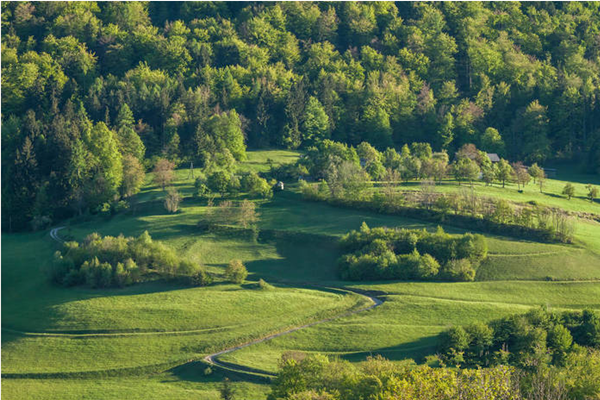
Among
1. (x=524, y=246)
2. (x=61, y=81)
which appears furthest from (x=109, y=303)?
(x=61, y=81)

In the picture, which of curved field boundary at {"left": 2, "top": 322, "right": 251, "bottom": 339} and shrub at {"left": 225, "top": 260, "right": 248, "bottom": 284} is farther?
shrub at {"left": 225, "top": 260, "right": 248, "bottom": 284}

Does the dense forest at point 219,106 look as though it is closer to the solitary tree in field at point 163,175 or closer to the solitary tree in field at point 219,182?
the solitary tree in field at point 163,175

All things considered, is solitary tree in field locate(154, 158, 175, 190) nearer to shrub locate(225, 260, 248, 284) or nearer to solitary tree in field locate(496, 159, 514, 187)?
shrub locate(225, 260, 248, 284)

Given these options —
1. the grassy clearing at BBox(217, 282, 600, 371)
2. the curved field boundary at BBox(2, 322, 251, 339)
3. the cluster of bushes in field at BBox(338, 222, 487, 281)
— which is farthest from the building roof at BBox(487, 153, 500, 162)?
the curved field boundary at BBox(2, 322, 251, 339)

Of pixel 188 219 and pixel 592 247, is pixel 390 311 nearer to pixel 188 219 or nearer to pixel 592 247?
pixel 592 247

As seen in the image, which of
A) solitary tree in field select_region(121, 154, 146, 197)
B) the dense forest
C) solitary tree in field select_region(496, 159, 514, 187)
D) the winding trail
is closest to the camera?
the winding trail

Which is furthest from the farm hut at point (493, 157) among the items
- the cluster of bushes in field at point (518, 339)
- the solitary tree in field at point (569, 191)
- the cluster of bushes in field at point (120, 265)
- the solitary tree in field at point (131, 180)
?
the cluster of bushes in field at point (120, 265)

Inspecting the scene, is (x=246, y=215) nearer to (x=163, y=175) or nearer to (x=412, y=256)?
(x=163, y=175)
